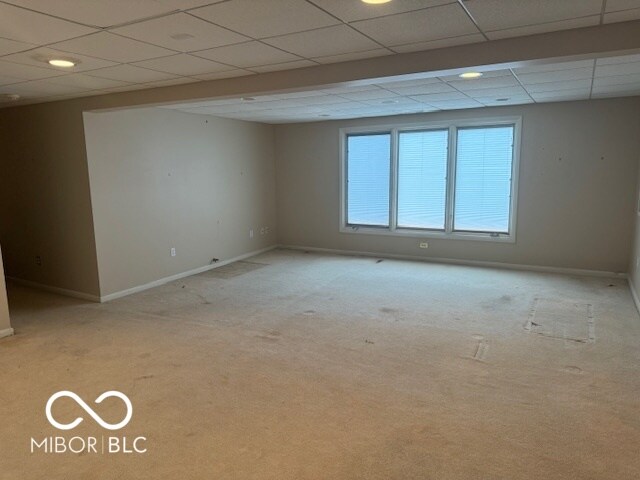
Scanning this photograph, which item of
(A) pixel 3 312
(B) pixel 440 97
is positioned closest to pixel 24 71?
(A) pixel 3 312

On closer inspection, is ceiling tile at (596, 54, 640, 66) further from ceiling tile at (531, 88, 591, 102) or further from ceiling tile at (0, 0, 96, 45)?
ceiling tile at (0, 0, 96, 45)

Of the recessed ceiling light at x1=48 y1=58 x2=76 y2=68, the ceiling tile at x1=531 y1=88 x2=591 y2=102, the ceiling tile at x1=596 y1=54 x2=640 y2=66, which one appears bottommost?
the recessed ceiling light at x1=48 y1=58 x2=76 y2=68

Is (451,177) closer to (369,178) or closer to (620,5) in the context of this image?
(369,178)

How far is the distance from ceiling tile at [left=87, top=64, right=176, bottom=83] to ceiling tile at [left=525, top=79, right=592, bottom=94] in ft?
11.9

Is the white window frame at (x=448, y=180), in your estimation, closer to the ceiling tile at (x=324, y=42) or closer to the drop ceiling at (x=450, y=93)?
the drop ceiling at (x=450, y=93)

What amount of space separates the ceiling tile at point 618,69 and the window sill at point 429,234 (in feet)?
9.08

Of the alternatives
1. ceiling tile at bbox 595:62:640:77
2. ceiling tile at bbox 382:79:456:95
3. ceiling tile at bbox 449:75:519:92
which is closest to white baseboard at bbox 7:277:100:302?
ceiling tile at bbox 382:79:456:95

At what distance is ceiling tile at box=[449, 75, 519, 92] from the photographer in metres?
4.04

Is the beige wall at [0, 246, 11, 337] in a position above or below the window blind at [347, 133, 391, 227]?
below

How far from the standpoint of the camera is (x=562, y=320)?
4184 mm

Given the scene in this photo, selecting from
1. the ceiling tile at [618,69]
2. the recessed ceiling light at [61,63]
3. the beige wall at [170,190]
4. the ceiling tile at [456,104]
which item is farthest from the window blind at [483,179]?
the recessed ceiling light at [61,63]

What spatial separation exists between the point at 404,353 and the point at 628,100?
4487mm

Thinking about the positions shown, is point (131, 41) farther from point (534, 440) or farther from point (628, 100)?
point (628, 100)

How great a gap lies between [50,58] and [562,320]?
16.0ft
